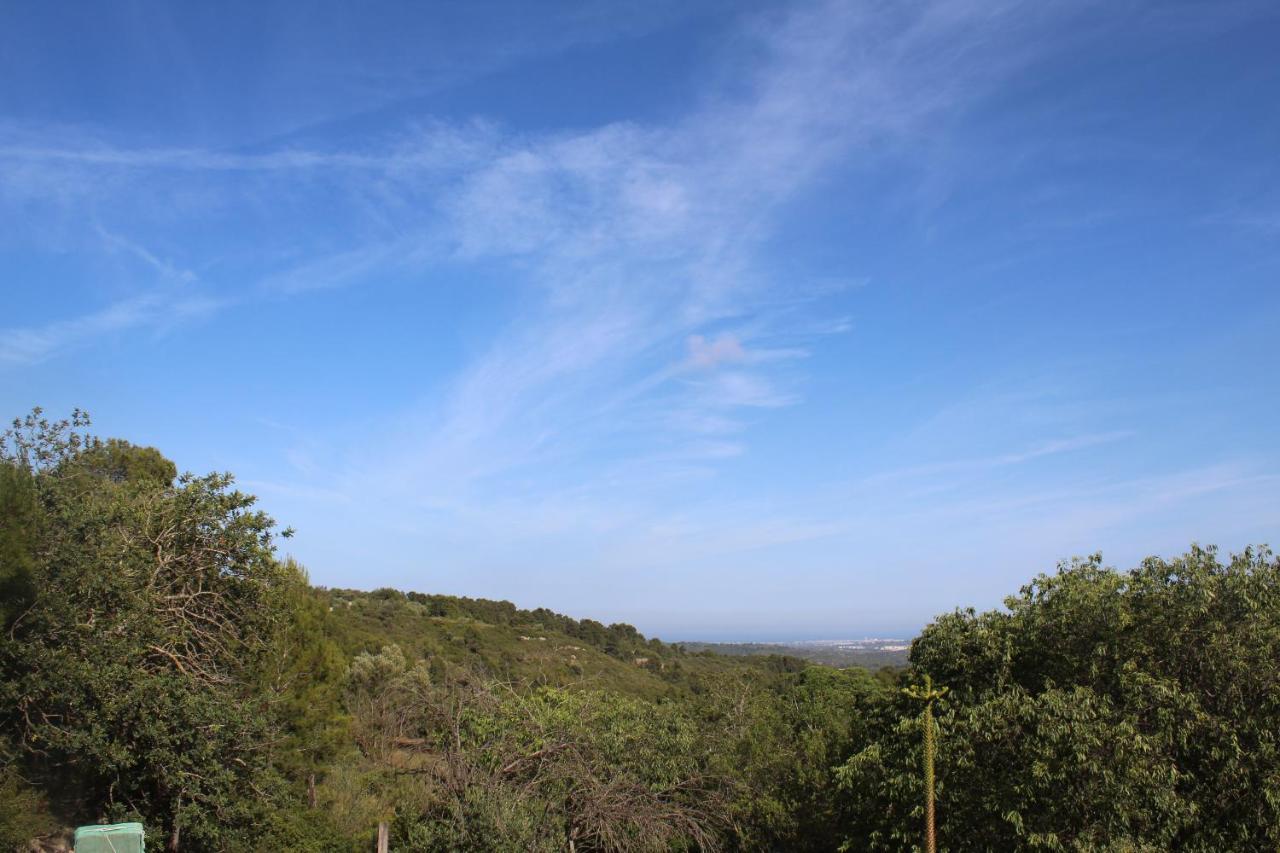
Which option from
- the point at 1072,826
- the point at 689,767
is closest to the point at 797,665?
the point at 689,767

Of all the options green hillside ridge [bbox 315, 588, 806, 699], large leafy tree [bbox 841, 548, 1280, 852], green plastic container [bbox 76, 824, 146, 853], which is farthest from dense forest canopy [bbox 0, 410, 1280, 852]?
green hillside ridge [bbox 315, 588, 806, 699]

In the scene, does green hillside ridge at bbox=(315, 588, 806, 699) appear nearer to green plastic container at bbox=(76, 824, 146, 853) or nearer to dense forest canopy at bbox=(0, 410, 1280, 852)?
dense forest canopy at bbox=(0, 410, 1280, 852)

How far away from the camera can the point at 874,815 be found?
15.0 m

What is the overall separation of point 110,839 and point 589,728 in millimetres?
8006

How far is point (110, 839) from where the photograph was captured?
12.0m

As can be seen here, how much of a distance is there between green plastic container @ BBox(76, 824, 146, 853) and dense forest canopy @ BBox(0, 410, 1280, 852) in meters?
2.56

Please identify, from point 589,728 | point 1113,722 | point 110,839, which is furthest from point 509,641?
point 1113,722

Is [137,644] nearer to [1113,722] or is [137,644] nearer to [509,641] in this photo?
[1113,722]

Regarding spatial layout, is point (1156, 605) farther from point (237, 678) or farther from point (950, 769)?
point (237, 678)

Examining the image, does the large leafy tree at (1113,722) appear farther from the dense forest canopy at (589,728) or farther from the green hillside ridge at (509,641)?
the green hillside ridge at (509,641)

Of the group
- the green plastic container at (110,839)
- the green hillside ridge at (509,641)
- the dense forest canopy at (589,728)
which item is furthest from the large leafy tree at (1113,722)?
the green plastic container at (110,839)

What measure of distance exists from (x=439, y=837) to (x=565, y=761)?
2587 mm

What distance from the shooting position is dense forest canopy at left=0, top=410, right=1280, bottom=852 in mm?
11625

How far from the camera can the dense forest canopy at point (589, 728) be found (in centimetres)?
1162
